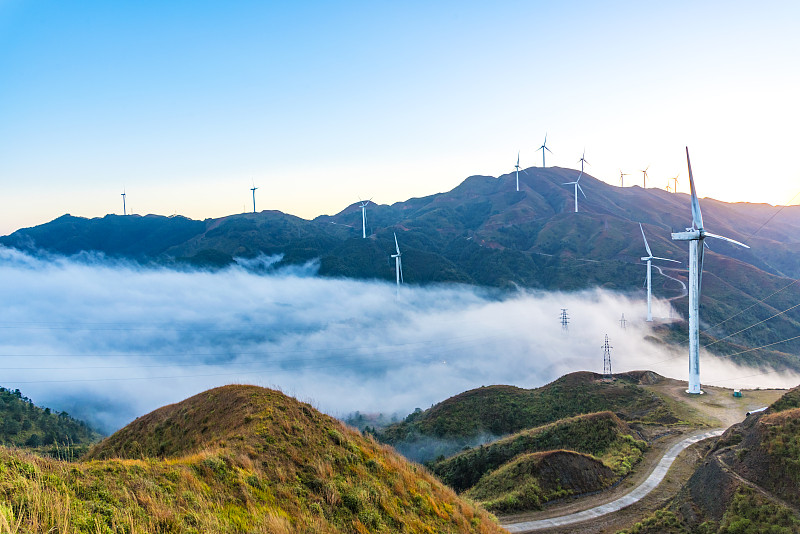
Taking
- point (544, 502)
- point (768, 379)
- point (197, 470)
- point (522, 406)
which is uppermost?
point (197, 470)

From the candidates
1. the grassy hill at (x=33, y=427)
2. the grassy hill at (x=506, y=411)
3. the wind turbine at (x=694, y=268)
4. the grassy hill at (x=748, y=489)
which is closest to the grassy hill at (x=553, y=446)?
the grassy hill at (x=748, y=489)

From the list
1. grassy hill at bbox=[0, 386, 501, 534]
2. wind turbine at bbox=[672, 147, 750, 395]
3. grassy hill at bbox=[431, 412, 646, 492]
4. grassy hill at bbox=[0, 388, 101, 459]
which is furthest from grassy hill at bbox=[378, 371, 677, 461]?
grassy hill at bbox=[0, 388, 101, 459]

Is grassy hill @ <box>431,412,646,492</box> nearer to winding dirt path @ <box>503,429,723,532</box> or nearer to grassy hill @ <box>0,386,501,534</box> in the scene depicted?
winding dirt path @ <box>503,429,723,532</box>

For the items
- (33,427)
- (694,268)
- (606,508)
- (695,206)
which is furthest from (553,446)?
(33,427)

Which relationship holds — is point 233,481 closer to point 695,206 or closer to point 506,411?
point 506,411

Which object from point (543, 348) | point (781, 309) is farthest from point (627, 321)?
point (781, 309)

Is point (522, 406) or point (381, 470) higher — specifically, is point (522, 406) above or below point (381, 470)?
below

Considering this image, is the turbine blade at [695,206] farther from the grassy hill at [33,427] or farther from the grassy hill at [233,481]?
the grassy hill at [33,427]

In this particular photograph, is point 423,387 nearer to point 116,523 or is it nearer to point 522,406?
point 522,406
